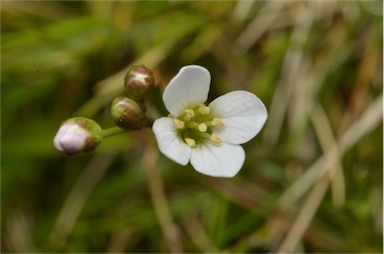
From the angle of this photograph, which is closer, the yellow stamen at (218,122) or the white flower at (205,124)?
the white flower at (205,124)

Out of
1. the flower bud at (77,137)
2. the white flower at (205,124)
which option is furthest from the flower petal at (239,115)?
the flower bud at (77,137)

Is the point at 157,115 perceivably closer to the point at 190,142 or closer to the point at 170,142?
the point at 190,142

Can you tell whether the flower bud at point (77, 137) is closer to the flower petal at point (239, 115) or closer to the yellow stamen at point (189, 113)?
the yellow stamen at point (189, 113)

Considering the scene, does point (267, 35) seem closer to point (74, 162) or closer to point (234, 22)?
point (234, 22)

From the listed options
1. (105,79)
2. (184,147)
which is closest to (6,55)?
(105,79)

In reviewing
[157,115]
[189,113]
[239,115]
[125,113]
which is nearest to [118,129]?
[125,113]

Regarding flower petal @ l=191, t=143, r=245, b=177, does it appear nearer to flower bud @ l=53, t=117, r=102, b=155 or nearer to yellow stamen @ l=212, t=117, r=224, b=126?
yellow stamen @ l=212, t=117, r=224, b=126
